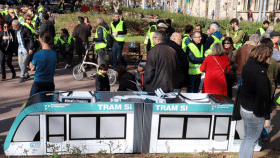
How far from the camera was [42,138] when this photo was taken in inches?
174

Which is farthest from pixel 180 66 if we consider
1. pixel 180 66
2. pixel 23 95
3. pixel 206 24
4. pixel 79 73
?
pixel 206 24

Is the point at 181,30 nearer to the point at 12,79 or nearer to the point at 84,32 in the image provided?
the point at 84,32

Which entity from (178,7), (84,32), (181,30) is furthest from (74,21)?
(178,7)

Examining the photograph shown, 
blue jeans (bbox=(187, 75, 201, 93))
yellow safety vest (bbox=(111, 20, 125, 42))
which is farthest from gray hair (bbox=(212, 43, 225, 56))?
yellow safety vest (bbox=(111, 20, 125, 42))

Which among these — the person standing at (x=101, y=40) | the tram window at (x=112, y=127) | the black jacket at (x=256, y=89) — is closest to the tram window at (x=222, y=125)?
the black jacket at (x=256, y=89)

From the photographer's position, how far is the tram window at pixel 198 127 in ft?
15.2

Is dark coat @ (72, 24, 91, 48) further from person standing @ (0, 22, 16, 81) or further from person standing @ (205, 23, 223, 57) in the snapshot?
person standing @ (205, 23, 223, 57)

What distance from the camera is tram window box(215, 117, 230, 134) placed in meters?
4.70

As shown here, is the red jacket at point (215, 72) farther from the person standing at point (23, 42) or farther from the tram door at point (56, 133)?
the person standing at point (23, 42)

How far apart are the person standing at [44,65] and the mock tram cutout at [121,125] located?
0.58m

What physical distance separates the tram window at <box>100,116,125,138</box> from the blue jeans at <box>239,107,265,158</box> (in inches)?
67.0

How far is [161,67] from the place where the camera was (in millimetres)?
5375

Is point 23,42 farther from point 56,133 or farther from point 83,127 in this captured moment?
point 83,127

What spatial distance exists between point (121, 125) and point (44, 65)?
1814mm
